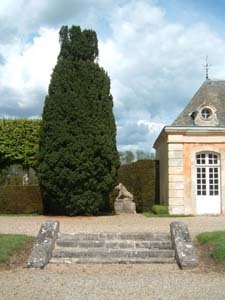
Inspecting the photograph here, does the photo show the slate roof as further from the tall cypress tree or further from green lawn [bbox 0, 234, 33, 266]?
green lawn [bbox 0, 234, 33, 266]

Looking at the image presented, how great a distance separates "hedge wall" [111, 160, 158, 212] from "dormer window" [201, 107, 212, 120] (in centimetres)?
334

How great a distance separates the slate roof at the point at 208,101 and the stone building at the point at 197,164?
26cm

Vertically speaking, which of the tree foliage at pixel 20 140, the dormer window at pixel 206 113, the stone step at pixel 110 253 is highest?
the dormer window at pixel 206 113

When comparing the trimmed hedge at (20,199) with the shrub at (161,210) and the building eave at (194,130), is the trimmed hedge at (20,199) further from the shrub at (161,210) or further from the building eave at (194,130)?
the building eave at (194,130)

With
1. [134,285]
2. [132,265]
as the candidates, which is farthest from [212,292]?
[132,265]

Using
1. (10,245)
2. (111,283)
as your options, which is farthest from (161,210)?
(111,283)

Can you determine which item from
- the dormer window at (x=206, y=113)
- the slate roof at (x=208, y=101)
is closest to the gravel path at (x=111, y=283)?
the dormer window at (x=206, y=113)

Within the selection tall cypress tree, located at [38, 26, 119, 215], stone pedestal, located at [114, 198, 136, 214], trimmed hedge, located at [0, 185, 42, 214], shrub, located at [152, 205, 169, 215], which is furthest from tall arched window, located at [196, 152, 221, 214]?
trimmed hedge, located at [0, 185, 42, 214]

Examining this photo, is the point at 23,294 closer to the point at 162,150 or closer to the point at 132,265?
the point at 132,265

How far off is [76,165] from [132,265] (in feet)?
29.1

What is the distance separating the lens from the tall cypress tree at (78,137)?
1797 centimetres

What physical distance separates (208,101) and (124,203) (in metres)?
6.06

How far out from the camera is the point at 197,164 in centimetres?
2017

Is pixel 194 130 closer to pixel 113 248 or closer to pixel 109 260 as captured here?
pixel 113 248
